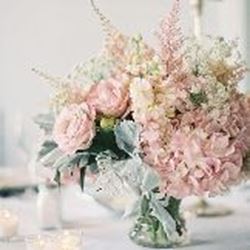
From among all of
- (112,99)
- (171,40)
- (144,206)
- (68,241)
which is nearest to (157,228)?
(144,206)

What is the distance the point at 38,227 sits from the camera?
1.67 metres

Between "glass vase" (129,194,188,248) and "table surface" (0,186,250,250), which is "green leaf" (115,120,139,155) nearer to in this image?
"glass vase" (129,194,188,248)

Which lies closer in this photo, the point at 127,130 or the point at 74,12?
the point at 127,130

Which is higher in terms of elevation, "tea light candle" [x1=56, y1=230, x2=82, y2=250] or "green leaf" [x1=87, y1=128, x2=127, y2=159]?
"green leaf" [x1=87, y1=128, x2=127, y2=159]

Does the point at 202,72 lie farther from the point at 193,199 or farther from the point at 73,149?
the point at 193,199

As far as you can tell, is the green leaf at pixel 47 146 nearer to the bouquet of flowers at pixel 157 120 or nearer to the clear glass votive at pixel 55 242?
the bouquet of flowers at pixel 157 120

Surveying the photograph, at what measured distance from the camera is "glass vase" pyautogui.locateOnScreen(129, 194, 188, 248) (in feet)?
4.66

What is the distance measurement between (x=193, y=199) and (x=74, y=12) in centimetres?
160

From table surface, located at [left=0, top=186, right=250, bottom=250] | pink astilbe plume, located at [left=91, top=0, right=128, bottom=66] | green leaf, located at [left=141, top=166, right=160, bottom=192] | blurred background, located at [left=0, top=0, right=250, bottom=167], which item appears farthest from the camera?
blurred background, located at [left=0, top=0, right=250, bottom=167]

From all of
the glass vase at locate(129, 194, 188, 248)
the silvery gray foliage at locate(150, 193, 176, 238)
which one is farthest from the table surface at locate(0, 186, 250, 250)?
the silvery gray foliage at locate(150, 193, 176, 238)

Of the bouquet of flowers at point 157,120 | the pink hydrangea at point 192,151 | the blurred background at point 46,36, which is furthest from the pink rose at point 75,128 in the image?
the blurred background at point 46,36

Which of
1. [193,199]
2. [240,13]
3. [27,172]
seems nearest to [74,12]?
[240,13]

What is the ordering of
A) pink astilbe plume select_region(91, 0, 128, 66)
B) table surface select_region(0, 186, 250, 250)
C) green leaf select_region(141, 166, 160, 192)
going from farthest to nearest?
table surface select_region(0, 186, 250, 250) → pink astilbe plume select_region(91, 0, 128, 66) → green leaf select_region(141, 166, 160, 192)

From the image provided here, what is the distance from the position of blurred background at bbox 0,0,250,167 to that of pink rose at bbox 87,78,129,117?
6.34ft
